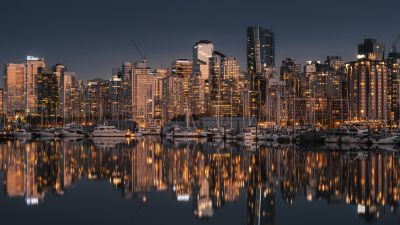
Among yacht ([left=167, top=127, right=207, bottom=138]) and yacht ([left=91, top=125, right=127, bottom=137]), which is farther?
yacht ([left=167, top=127, right=207, bottom=138])

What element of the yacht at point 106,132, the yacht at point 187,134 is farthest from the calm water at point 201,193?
the yacht at point 187,134

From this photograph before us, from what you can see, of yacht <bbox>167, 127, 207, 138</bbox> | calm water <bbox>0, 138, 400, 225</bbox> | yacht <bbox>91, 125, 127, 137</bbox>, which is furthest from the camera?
yacht <bbox>167, 127, 207, 138</bbox>

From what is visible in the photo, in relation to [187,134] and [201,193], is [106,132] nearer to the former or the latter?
[187,134]

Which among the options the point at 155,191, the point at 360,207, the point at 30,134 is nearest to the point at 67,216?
the point at 155,191

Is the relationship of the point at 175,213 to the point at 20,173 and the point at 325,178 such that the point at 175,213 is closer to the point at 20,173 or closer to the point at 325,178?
the point at 325,178

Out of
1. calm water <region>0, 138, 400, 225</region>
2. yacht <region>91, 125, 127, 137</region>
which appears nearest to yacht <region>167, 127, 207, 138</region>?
yacht <region>91, 125, 127, 137</region>

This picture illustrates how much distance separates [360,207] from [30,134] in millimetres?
114600

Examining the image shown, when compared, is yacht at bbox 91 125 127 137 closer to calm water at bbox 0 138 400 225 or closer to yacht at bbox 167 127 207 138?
yacht at bbox 167 127 207 138

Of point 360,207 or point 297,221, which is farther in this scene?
point 360,207

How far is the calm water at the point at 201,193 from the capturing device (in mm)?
24672

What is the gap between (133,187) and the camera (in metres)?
34.2

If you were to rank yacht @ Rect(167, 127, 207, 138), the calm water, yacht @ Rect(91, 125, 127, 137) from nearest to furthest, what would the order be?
the calm water → yacht @ Rect(91, 125, 127, 137) → yacht @ Rect(167, 127, 207, 138)

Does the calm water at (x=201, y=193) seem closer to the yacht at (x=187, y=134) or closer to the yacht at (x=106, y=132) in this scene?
the yacht at (x=106, y=132)

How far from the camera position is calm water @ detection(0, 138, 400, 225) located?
24.7 meters
